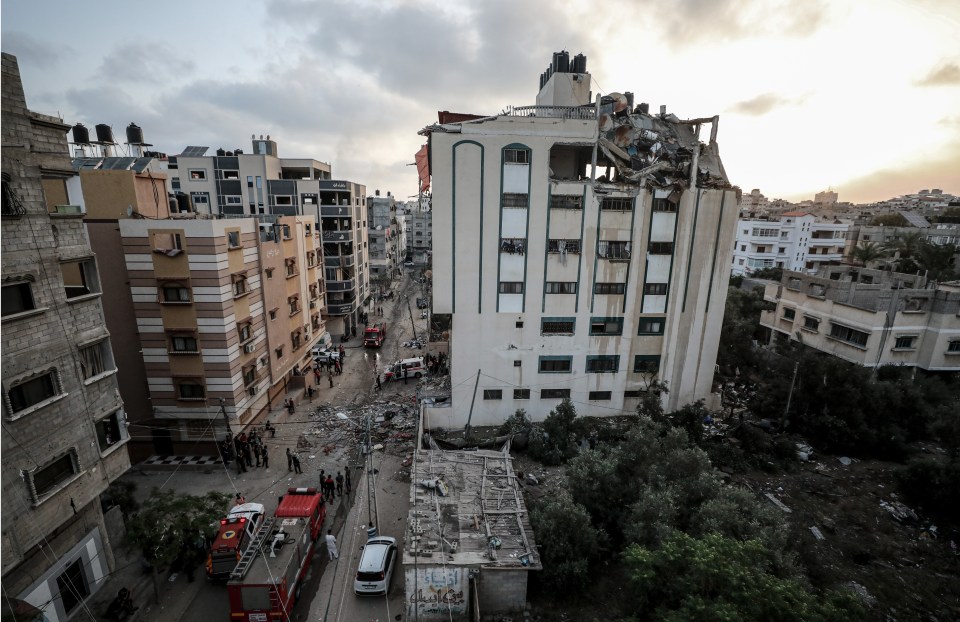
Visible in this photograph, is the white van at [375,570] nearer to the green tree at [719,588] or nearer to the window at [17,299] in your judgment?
the green tree at [719,588]

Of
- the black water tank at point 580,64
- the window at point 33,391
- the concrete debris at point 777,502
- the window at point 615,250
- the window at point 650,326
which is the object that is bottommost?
the concrete debris at point 777,502

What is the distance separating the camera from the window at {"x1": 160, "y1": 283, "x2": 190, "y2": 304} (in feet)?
61.7

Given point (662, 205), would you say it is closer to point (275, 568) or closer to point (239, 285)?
point (239, 285)

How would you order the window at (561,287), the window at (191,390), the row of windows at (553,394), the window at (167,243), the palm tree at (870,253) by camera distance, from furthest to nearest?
1. the palm tree at (870,253)
2. the row of windows at (553,394)
3. the window at (561,287)
4. the window at (191,390)
5. the window at (167,243)

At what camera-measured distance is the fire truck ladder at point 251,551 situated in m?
11.7

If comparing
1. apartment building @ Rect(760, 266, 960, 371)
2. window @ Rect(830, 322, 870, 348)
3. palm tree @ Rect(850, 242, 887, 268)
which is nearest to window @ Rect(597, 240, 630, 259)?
apartment building @ Rect(760, 266, 960, 371)

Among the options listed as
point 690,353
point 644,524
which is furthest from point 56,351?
point 690,353

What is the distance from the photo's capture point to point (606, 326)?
22984 mm

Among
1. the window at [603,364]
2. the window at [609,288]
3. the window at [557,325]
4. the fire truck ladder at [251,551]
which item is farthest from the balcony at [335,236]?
the fire truck ladder at [251,551]

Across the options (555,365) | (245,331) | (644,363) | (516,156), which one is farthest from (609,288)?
(245,331)

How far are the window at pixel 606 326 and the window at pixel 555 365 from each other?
6.74ft

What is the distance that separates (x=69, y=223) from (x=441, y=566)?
14.3 m

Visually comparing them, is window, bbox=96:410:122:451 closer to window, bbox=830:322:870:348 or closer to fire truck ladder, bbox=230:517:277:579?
fire truck ladder, bbox=230:517:277:579

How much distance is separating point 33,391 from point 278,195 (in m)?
32.8
